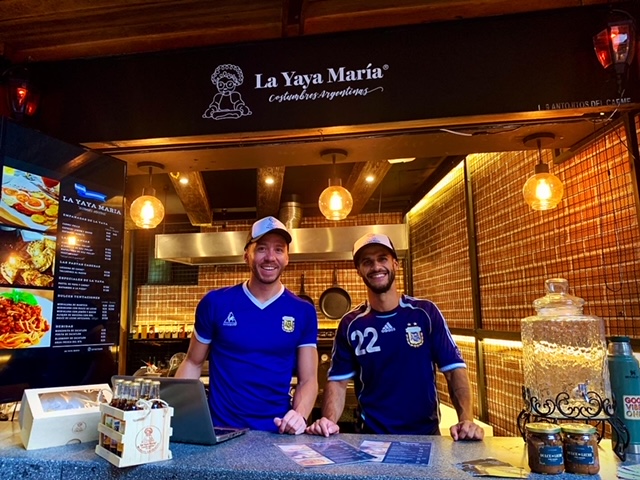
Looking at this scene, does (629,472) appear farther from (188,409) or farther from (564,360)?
(188,409)

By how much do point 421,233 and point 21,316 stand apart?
3948 millimetres

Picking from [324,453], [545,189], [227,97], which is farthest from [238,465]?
[545,189]

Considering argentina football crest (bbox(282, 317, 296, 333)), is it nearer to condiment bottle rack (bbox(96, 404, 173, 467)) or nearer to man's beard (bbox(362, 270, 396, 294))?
man's beard (bbox(362, 270, 396, 294))

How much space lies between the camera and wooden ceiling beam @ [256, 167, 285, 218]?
3946mm

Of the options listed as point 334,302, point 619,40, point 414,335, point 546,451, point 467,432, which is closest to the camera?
point 546,451

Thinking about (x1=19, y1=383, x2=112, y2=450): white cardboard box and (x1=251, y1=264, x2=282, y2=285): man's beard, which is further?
(x1=251, y1=264, x2=282, y2=285): man's beard

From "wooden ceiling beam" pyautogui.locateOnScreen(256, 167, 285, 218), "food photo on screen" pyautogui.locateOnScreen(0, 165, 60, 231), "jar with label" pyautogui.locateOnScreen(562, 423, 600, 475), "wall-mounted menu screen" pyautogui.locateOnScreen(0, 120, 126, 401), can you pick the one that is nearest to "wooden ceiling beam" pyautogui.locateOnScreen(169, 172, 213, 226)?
"wooden ceiling beam" pyautogui.locateOnScreen(256, 167, 285, 218)

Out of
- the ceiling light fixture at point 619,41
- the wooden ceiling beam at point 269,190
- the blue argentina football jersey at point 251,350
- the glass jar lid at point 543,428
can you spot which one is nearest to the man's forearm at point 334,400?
the blue argentina football jersey at point 251,350

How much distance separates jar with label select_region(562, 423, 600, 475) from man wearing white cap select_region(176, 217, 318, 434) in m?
1.00

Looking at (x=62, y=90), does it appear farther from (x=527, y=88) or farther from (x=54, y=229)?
(x=527, y=88)

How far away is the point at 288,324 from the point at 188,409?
0.69 m

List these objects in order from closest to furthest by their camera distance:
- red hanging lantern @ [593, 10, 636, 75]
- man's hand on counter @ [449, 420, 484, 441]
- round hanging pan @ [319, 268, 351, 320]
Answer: man's hand on counter @ [449, 420, 484, 441] < red hanging lantern @ [593, 10, 636, 75] < round hanging pan @ [319, 268, 351, 320]

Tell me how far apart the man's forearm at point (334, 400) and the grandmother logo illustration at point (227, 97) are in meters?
1.27

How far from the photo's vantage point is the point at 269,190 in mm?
4367
